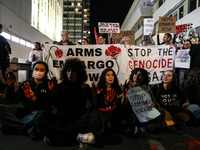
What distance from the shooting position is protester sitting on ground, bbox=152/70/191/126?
2941 mm

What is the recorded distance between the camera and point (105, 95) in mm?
2578

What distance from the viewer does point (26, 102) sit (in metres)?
2.57

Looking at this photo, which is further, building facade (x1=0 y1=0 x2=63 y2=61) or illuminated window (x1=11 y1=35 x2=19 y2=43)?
illuminated window (x1=11 y1=35 x2=19 y2=43)

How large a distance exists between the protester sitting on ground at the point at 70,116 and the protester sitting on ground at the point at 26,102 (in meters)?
0.24

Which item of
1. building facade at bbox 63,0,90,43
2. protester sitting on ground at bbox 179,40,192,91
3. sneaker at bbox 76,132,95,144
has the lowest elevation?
sneaker at bbox 76,132,95,144

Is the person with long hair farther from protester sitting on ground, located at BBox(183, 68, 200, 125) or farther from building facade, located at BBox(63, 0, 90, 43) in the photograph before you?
building facade, located at BBox(63, 0, 90, 43)

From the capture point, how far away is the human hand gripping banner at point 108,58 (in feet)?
13.9

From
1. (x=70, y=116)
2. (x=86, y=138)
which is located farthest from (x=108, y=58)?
(x=86, y=138)

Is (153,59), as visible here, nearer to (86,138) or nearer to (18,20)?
(86,138)

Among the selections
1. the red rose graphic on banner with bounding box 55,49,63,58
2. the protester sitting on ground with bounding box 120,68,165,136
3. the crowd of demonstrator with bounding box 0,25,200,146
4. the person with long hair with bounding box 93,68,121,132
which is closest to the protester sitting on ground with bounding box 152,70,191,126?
the crowd of demonstrator with bounding box 0,25,200,146

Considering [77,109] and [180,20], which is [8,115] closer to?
[77,109]

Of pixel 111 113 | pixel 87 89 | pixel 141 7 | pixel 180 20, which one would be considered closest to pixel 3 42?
pixel 87 89

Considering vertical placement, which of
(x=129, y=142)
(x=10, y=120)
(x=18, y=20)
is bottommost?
(x=129, y=142)

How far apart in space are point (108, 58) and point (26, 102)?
7.92ft
